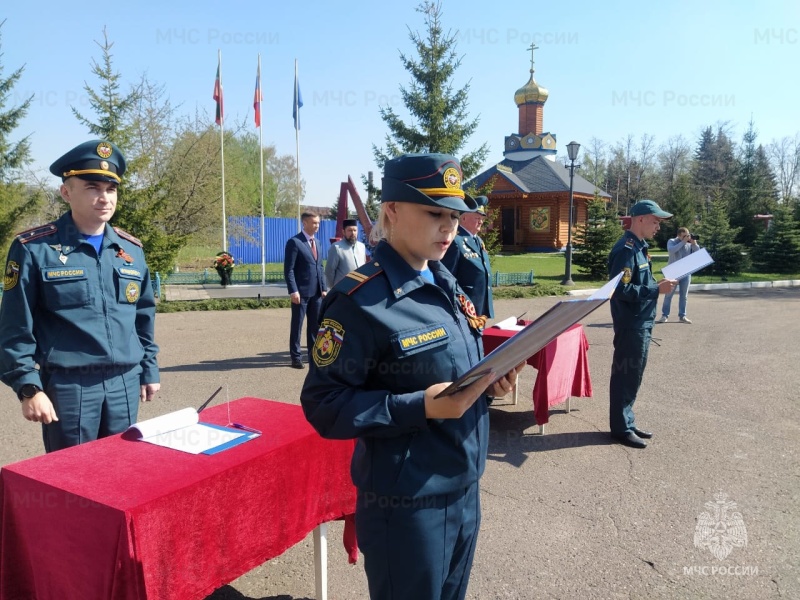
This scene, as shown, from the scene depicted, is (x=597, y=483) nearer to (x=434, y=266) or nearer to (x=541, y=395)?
(x=541, y=395)

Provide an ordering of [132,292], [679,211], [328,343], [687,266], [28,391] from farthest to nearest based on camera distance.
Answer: [679,211]
[687,266]
[132,292]
[28,391]
[328,343]

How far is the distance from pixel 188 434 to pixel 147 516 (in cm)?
71

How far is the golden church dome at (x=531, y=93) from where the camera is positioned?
140ft

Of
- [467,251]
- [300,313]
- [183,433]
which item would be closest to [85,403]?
[183,433]

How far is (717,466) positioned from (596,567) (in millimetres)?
2109

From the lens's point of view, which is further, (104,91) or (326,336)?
(104,91)

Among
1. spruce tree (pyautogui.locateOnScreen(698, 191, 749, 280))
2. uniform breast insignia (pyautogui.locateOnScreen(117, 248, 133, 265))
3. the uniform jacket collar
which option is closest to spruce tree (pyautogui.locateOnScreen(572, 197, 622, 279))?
spruce tree (pyautogui.locateOnScreen(698, 191, 749, 280))

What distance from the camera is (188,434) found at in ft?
8.21

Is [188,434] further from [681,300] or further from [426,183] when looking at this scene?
[681,300]

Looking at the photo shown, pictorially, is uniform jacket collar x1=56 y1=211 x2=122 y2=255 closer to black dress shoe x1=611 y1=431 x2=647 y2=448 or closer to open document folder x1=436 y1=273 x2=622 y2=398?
open document folder x1=436 y1=273 x2=622 y2=398

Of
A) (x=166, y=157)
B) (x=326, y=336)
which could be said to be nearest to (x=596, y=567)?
(x=326, y=336)

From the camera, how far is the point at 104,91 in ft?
50.8

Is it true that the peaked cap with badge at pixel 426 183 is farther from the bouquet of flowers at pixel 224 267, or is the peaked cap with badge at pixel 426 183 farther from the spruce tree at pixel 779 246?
the spruce tree at pixel 779 246

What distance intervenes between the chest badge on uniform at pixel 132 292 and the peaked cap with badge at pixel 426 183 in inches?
71.1
